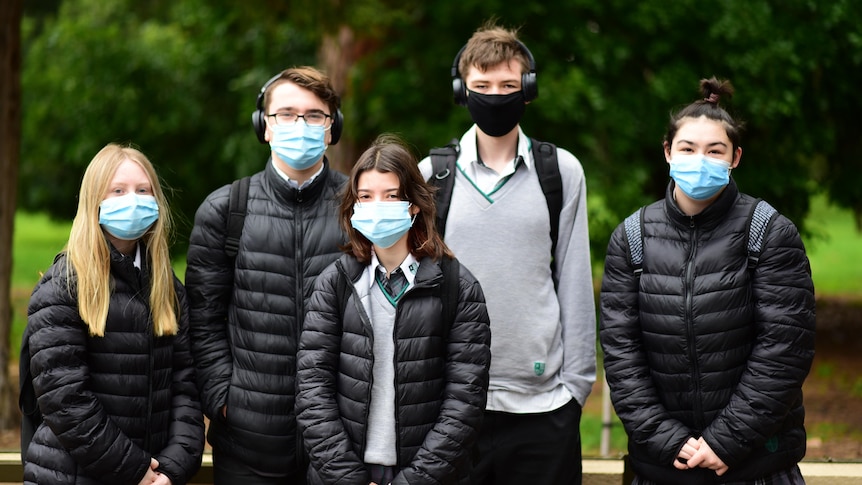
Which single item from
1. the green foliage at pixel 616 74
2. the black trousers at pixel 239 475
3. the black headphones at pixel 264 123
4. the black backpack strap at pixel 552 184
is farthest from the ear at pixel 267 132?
the green foliage at pixel 616 74

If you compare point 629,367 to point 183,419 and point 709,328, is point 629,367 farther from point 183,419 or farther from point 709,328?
point 183,419

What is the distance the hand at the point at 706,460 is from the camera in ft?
12.9

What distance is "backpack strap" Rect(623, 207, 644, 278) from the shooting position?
412 cm

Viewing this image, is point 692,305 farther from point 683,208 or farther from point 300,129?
point 300,129

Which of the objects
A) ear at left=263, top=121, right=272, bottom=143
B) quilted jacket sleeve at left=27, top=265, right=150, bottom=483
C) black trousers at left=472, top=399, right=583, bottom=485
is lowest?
black trousers at left=472, top=399, right=583, bottom=485

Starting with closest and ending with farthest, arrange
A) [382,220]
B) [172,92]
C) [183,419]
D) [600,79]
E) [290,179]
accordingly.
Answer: [382,220] → [183,419] → [290,179] → [600,79] → [172,92]

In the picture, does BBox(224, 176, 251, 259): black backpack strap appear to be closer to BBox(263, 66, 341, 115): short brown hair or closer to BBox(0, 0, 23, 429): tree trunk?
BBox(263, 66, 341, 115): short brown hair

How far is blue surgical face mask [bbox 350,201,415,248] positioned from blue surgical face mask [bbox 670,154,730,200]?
1.13m

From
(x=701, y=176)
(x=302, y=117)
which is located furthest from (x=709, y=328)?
(x=302, y=117)

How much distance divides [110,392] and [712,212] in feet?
8.34

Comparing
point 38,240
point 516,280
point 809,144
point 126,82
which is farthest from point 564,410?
point 38,240

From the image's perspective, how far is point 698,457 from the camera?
3.93 m

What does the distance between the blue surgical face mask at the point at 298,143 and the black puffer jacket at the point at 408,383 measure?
0.66 metres

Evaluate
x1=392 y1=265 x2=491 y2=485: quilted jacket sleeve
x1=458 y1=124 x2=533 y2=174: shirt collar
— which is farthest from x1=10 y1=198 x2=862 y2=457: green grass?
x1=392 y1=265 x2=491 y2=485: quilted jacket sleeve
